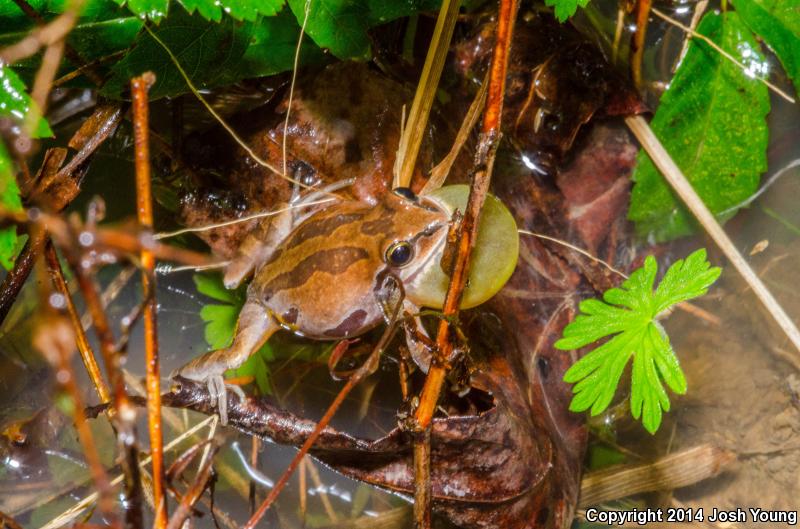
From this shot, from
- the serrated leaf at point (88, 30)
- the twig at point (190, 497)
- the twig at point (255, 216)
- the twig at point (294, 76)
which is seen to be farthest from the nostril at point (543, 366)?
the serrated leaf at point (88, 30)

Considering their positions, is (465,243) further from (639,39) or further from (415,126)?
(639,39)

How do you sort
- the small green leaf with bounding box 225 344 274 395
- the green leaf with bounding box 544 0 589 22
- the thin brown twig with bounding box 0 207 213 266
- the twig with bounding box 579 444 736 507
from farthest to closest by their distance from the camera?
the small green leaf with bounding box 225 344 274 395 → the twig with bounding box 579 444 736 507 → the green leaf with bounding box 544 0 589 22 → the thin brown twig with bounding box 0 207 213 266

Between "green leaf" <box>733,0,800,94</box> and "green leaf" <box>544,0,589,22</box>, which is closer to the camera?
"green leaf" <box>544,0,589,22</box>

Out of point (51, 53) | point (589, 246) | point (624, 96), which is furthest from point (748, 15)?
point (51, 53)

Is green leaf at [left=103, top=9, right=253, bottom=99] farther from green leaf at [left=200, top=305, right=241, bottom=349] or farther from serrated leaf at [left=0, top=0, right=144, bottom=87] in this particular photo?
green leaf at [left=200, top=305, right=241, bottom=349]

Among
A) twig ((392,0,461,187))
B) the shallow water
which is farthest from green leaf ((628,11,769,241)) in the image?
twig ((392,0,461,187))

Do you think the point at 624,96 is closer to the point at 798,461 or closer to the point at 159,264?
the point at 798,461

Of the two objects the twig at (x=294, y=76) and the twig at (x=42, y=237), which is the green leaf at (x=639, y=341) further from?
the twig at (x=42, y=237)

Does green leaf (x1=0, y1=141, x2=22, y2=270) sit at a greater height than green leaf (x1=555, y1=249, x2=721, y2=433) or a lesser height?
greater
